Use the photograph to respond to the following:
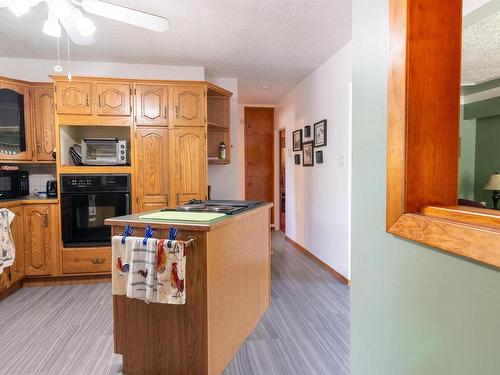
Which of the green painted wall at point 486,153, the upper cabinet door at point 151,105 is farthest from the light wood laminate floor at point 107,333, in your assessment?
the green painted wall at point 486,153

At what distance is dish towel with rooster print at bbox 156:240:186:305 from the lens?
1535mm

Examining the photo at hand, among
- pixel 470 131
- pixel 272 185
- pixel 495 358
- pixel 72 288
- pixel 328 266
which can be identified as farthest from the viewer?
pixel 272 185

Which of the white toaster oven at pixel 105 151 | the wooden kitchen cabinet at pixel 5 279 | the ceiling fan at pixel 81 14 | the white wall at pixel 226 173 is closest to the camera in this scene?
the ceiling fan at pixel 81 14

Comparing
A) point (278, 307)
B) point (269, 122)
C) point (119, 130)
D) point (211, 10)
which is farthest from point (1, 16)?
point (269, 122)

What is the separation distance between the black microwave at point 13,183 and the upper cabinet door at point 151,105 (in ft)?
4.61

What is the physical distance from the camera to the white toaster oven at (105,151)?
11.6 feet

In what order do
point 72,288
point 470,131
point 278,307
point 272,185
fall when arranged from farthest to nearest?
point 272,185, point 470,131, point 72,288, point 278,307

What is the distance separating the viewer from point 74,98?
346cm

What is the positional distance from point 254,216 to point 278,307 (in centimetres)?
107

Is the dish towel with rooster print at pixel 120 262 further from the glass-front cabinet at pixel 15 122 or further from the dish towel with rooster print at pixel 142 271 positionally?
the glass-front cabinet at pixel 15 122

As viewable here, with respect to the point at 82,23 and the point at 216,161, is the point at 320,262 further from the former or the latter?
the point at 82,23

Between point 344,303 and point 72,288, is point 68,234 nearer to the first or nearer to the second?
point 72,288

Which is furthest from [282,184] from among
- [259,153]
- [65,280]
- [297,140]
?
[65,280]

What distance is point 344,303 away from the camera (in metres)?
2.94
